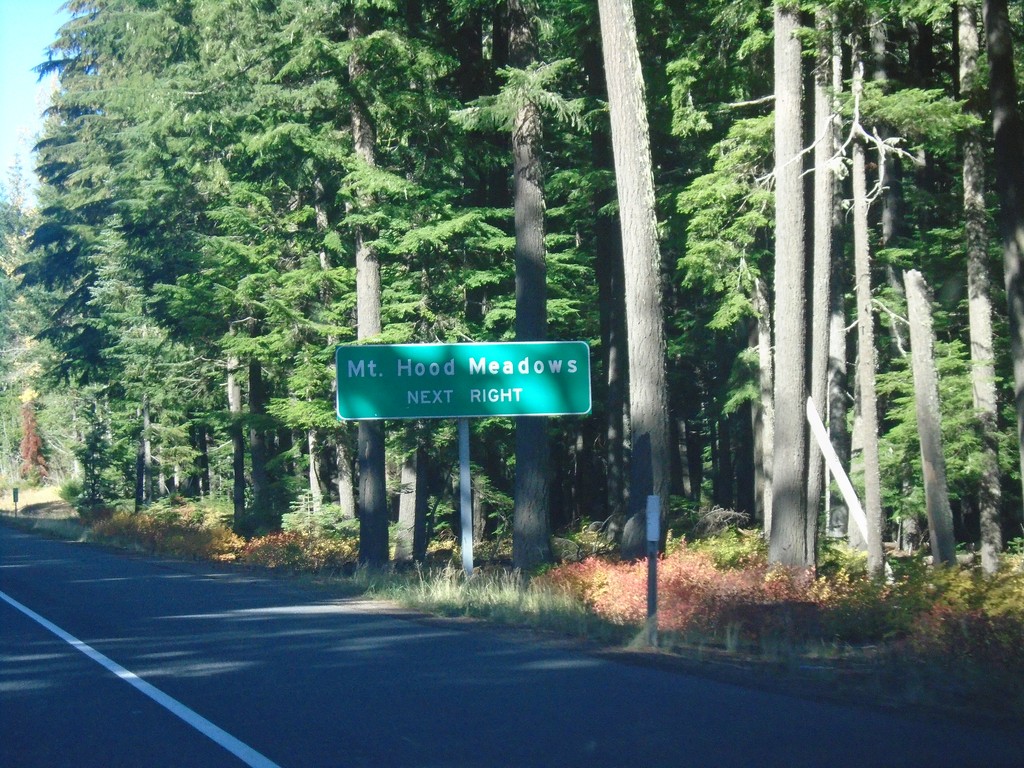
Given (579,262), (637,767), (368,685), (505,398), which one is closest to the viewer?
(637,767)

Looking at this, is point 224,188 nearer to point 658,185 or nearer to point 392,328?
point 392,328

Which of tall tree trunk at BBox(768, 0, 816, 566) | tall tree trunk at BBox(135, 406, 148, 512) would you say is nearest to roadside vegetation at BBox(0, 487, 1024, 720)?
tall tree trunk at BBox(768, 0, 816, 566)

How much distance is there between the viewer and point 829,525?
1316 inches

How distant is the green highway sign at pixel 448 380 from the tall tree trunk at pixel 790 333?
3499 mm

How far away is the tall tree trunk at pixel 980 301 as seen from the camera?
73.3 feet

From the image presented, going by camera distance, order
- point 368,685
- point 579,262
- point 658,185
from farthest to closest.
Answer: point 579,262 → point 658,185 → point 368,685

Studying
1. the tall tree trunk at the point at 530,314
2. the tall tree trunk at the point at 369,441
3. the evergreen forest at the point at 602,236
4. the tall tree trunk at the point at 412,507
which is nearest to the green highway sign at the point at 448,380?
the evergreen forest at the point at 602,236

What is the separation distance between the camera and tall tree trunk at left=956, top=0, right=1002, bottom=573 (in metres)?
22.3

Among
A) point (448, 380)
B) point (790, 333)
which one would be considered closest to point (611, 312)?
point (790, 333)

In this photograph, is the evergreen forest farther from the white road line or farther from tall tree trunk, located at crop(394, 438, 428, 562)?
the white road line

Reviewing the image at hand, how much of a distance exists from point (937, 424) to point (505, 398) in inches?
269

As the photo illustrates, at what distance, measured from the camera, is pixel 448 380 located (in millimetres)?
18797

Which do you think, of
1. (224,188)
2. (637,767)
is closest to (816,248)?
(637,767)

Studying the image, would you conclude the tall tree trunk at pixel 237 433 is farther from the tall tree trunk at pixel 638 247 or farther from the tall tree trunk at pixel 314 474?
the tall tree trunk at pixel 638 247
